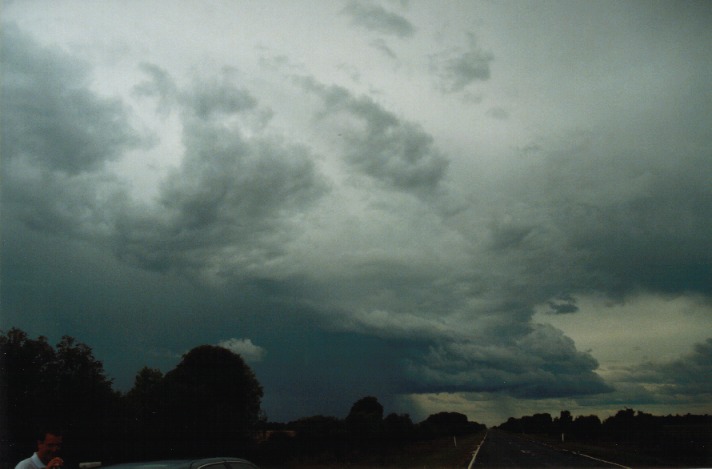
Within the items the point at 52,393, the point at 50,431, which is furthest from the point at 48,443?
the point at 52,393

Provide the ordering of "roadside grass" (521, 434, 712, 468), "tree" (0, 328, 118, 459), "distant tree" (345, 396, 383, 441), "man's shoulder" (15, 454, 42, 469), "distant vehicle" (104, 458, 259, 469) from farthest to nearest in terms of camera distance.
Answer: "distant tree" (345, 396, 383, 441) < "roadside grass" (521, 434, 712, 468) < "tree" (0, 328, 118, 459) < "distant vehicle" (104, 458, 259, 469) < "man's shoulder" (15, 454, 42, 469)

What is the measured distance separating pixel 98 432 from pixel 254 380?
3242 centimetres

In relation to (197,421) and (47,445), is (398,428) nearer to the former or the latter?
(197,421)

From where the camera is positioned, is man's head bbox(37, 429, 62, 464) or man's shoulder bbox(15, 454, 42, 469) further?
man's head bbox(37, 429, 62, 464)

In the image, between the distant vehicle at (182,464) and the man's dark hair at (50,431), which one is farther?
the distant vehicle at (182,464)

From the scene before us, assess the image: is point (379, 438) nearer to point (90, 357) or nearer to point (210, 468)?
point (90, 357)

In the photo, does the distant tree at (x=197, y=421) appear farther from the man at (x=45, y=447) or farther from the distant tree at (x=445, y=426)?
the distant tree at (x=445, y=426)

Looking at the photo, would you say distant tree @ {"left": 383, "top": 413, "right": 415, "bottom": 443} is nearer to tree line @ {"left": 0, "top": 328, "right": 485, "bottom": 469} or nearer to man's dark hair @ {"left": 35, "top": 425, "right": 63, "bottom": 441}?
tree line @ {"left": 0, "top": 328, "right": 485, "bottom": 469}

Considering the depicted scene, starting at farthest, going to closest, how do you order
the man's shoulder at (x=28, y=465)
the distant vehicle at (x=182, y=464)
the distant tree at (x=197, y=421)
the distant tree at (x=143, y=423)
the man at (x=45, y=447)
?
1. the distant tree at (x=197, y=421)
2. the distant tree at (x=143, y=423)
3. the distant vehicle at (x=182, y=464)
4. the man at (x=45, y=447)
5. the man's shoulder at (x=28, y=465)

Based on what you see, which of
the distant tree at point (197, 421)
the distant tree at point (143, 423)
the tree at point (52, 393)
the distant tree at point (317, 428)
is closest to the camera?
the tree at point (52, 393)

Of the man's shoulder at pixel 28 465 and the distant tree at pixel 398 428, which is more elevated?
the man's shoulder at pixel 28 465

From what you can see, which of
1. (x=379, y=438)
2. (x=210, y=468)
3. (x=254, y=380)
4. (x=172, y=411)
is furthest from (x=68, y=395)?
(x=379, y=438)

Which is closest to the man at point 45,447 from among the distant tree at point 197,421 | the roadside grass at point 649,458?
the distant tree at point 197,421

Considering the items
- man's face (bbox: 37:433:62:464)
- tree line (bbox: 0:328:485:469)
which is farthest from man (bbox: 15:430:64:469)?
tree line (bbox: 0:328:485:469)
